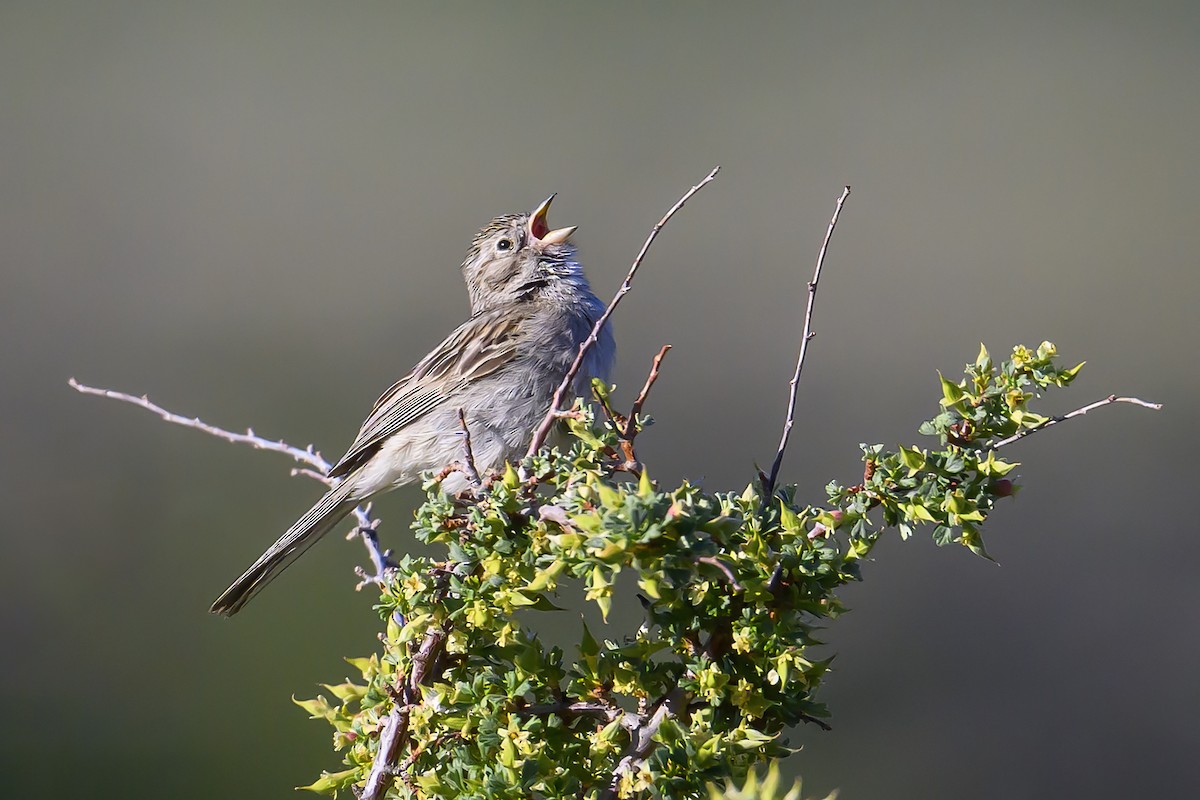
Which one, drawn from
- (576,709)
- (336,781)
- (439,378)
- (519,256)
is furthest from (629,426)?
(519,256)

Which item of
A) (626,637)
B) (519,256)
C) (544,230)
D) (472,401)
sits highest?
(544,230)

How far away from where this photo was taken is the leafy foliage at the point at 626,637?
6.11 ft

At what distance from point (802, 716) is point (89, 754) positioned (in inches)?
293

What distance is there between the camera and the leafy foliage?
6.11ft

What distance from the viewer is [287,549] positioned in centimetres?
426

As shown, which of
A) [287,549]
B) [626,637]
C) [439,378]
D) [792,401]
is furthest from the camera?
[439,378]

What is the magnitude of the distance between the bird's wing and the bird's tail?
168mm

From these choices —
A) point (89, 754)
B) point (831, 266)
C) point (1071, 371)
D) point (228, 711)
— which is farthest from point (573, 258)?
point (831, 266)

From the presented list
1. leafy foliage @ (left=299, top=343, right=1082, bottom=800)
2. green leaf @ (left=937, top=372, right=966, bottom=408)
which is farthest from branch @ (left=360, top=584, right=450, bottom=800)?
green leaf @ (left=937, top=372, right=966, bottom=408)

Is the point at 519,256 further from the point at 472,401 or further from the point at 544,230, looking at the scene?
the point at 472,401

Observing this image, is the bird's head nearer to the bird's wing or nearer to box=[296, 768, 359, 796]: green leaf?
the bird's wing

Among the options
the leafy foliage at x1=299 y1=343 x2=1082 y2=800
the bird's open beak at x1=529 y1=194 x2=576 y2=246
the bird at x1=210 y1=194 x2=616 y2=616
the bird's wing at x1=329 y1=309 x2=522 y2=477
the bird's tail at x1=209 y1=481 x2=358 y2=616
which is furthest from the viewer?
the bird's open beak at x1=529 y1=194 x2=576 y2=246

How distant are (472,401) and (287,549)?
2.76 ft

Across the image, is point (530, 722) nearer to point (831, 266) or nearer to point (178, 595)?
point (178, 595)
